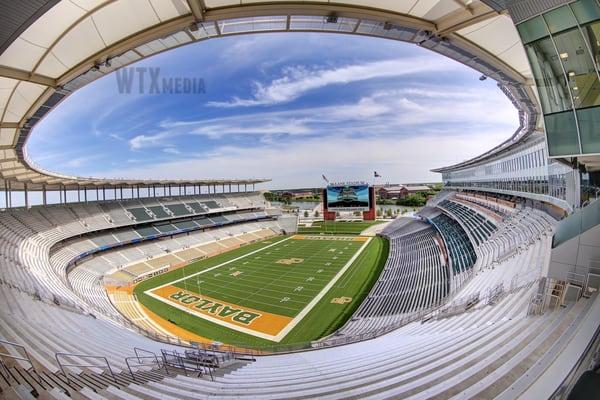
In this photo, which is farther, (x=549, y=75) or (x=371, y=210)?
(x=371, y=210)

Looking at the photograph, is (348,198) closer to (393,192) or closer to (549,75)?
(549,75)

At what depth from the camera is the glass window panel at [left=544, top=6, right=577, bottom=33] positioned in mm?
5609

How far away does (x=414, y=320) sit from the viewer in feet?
46.6

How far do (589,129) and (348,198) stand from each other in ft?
135

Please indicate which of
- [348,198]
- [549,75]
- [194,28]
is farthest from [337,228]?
[194,28]

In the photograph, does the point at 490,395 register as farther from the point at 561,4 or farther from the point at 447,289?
the point at 447,289

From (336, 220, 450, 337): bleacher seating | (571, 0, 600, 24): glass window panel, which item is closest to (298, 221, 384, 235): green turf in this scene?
(336, 220, 450, 337): bleacher seating

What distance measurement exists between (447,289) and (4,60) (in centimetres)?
2406

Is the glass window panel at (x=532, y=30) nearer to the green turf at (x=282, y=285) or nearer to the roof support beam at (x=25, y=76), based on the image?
the roof support beam at (x=25, y=76)

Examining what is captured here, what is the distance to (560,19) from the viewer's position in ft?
18.9

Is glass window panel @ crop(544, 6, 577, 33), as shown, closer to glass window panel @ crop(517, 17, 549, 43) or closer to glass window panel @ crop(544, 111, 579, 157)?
glass window panel @ crop(517, 17, 549, 43)

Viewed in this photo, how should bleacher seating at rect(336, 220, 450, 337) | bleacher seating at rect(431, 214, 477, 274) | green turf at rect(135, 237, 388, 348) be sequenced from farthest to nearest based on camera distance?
bleacher seating at rect(431, 214, 477, 274) → green turf at rect(135, 237, 388, 348) → bleacher seating at rect(336, 220, 450, 337)

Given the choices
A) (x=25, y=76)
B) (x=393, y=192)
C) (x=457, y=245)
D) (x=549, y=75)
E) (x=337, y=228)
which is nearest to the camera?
(x=549, y=75)

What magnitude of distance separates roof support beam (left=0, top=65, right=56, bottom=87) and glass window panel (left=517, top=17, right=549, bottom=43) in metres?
11.8
